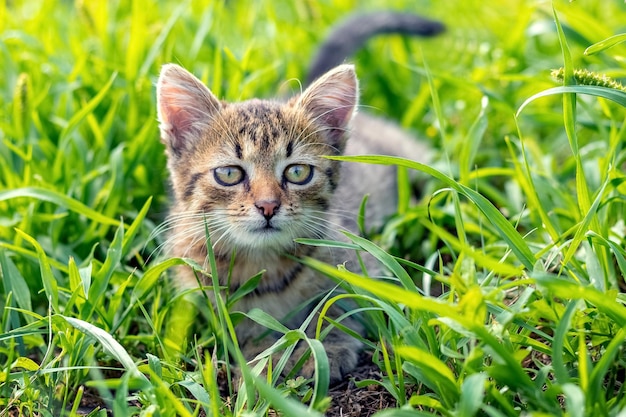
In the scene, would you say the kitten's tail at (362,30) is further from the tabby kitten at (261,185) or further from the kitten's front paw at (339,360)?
the kitten's front paw at (339,360)

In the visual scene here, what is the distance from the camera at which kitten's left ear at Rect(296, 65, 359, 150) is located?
288 cm

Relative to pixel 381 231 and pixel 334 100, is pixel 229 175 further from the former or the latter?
pixel 381 231

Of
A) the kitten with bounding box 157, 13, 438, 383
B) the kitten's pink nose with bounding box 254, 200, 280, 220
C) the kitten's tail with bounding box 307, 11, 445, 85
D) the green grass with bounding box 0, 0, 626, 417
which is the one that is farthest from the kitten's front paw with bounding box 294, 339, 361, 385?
the kitten's tail with bounding box 307, 11, 445, 85

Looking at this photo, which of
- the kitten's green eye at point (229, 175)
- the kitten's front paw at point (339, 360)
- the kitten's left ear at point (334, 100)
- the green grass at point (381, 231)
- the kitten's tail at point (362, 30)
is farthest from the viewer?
the kitten's tail at point (362, 30)

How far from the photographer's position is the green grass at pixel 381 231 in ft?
6.33

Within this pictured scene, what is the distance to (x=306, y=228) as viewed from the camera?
2.69 metres

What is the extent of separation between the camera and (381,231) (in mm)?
3365

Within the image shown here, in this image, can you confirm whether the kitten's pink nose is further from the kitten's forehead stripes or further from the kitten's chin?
the kitten's forehead stripes

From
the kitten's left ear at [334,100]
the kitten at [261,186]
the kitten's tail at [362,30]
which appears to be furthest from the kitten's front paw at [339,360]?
the kitten's tail at [362,30]

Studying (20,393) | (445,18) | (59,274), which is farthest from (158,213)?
(445,18)

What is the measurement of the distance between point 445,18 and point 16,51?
288 cm

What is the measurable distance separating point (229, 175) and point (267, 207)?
25cm

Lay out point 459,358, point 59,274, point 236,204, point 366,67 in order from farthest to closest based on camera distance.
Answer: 1. point 366,67
2. point 59,274
3. point 236,204
4. point 459,358

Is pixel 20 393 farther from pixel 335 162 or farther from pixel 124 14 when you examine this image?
pixel 124 14
